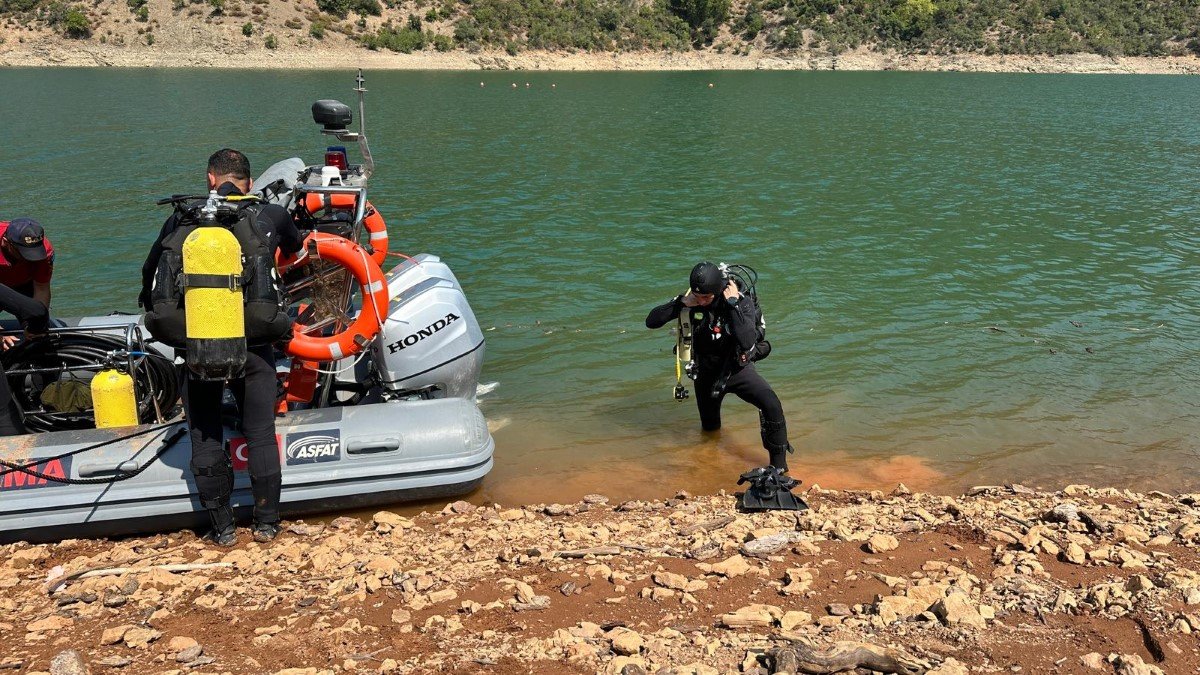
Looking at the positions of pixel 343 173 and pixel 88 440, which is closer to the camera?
pixel 88 440

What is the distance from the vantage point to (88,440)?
556 centimetres

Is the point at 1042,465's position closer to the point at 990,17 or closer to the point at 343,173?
the point at 343,173

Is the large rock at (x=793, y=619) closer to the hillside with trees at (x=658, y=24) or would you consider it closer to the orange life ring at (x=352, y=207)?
the orange life ring at (x=352, y=207)

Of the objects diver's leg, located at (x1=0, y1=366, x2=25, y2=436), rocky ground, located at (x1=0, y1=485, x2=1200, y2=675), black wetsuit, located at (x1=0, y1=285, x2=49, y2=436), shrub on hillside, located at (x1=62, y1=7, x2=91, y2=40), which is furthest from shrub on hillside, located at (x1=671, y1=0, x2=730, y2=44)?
rocky ground, located at (x1=0, y1=485, x2=1200, y2=675)

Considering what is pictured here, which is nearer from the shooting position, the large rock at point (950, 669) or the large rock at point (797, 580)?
the large rock at point (950, 669)

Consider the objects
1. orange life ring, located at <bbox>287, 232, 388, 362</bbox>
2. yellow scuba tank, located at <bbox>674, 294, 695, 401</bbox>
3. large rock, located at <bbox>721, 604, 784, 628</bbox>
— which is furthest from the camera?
yellow scuba tank, located at <bbox>674, 294, 695, 401</bbox>

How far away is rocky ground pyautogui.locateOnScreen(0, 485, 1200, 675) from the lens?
372 centimetres

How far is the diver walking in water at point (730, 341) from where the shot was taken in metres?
6.17

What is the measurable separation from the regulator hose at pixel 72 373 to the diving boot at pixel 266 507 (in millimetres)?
1238

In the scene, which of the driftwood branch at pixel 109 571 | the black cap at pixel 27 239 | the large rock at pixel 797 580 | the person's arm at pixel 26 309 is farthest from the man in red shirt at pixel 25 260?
the large rock at pixel 797 580

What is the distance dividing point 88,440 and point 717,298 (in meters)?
3.99

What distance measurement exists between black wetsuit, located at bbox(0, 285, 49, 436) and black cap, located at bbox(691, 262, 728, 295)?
13.6 feet

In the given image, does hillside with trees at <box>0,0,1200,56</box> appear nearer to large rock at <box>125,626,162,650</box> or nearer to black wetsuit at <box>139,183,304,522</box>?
black wetsuit at <box>139,183,304,522</box>

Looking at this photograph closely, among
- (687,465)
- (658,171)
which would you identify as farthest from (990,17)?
(687,465)
